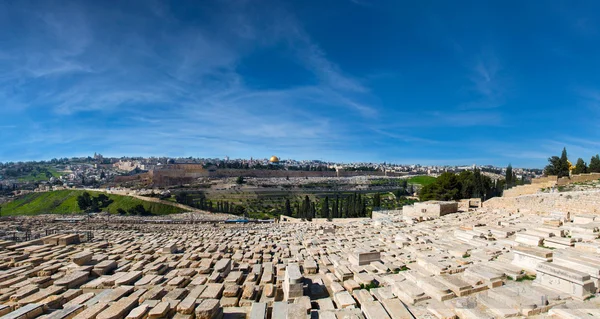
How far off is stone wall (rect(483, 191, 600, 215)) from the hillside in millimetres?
38977

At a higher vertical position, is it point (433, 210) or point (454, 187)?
point (454, 187)

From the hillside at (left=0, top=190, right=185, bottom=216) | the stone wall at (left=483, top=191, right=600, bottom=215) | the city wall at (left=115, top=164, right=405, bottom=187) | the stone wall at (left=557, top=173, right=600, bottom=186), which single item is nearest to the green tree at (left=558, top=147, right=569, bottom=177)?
the stone wall at (left=557, top=173, right=600, bottom=186)

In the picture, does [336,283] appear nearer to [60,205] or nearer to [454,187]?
[454,187]

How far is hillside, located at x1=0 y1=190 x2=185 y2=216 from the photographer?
4290 centimetres

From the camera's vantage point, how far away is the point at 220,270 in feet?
23.8

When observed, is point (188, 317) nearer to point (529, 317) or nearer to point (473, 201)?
point (529, 317)

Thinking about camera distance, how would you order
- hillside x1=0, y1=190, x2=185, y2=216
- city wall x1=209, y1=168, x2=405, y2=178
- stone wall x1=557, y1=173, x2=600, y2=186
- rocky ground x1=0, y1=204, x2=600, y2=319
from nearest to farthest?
rocky ground x1=0, y1=204, x2=600, y2=319 → stone wall x1=557, y1=173, x2=600, y2=186 → hillside x1=0, y1=190, x2=185, y2=216 → city wall x1=209, y1=168, x2=405, y2=178

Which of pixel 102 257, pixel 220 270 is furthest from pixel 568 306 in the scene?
pixel 102 257

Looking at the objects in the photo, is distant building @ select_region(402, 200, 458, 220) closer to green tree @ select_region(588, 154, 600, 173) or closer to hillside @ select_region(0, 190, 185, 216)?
green tree @ select_region(588, 154, 600, 173)

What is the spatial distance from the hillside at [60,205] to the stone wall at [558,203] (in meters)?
39.0

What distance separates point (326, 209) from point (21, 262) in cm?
2714

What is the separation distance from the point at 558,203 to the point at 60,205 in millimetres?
63343

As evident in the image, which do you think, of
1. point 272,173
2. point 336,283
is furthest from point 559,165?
point 272,173

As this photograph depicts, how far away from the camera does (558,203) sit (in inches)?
576
